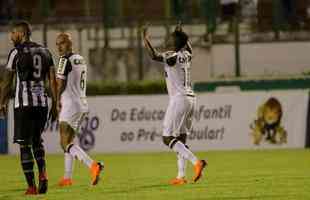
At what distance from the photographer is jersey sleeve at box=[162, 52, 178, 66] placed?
1591cm

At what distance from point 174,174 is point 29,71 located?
4735mm

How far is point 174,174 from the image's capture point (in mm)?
18328

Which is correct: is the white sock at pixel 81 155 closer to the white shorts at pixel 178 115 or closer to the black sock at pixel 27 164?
the white shorts at pixel 178 115

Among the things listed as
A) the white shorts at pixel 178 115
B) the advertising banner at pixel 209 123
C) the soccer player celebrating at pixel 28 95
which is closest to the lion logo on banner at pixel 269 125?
the advertising banner at pixel 209 123

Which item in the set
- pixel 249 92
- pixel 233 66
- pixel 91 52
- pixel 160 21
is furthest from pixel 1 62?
pixel 249 92

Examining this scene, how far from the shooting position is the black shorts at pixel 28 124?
14.2 metres

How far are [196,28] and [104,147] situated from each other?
7.21m

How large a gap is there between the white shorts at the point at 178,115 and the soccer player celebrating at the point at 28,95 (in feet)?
7.96

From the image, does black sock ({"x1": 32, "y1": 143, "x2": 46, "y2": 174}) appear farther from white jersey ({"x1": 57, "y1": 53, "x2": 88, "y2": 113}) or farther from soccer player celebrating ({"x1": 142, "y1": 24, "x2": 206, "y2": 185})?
soccer player celebrating ({"x1": 142, "y1": 24, "x2": 206, "y2": 185})

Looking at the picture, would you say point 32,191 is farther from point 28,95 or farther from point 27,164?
point 28,95

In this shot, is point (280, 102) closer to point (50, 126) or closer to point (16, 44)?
point (50, 126)

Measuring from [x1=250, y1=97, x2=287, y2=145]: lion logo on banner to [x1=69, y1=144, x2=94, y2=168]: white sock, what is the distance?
406 inches

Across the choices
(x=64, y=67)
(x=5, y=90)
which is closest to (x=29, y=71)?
(x=5, y=90)

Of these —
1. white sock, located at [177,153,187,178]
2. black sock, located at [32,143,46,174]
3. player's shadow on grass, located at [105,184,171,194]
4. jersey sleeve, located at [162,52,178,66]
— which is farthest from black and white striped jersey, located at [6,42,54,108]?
white sock, located at [177,153,187,178]
